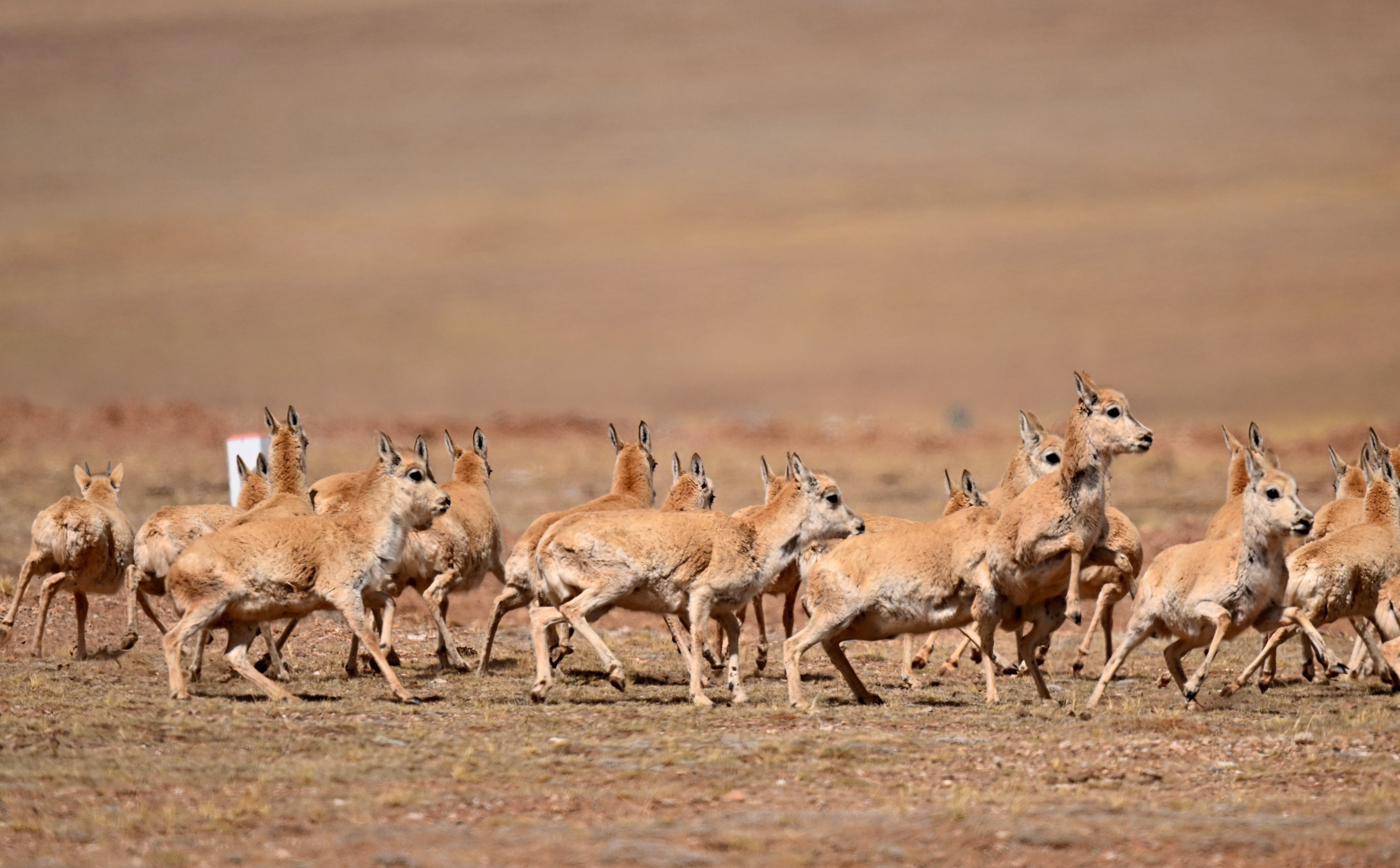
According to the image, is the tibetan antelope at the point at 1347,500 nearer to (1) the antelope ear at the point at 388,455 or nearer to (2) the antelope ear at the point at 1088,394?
(2) the antelope ear at the point at 1088,394

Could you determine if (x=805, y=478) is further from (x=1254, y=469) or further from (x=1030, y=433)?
(x=1030, y=433)

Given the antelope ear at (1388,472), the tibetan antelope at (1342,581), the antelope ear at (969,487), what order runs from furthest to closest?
the antelope ear at (969,487), the antelope ear at (1388,472), the tibetan antelope at (1342,581)

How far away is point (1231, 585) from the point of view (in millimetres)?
14477

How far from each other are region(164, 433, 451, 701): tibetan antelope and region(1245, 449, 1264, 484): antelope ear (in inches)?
318

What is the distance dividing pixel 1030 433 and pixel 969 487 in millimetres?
1923

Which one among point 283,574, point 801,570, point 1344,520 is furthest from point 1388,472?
point 283,574

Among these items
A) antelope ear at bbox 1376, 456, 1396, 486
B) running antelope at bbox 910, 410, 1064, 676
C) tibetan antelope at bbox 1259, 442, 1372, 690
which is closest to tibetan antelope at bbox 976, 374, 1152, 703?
tibetan antelope at bbox 1259, 442, 1372, 690

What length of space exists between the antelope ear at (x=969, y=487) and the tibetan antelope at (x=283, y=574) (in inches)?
246

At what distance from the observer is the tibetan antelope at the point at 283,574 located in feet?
45.4

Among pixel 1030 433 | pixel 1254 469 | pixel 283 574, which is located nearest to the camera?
pixel 283 574

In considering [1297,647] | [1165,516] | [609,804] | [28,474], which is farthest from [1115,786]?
[28,474]

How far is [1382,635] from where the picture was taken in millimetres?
16906

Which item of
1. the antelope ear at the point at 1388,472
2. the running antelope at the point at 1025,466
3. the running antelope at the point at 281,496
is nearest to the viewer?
the running antelope at the point at 281,496

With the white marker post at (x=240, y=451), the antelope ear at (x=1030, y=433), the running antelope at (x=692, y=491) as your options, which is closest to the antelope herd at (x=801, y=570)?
the running antelope at (x=692, y=491)
